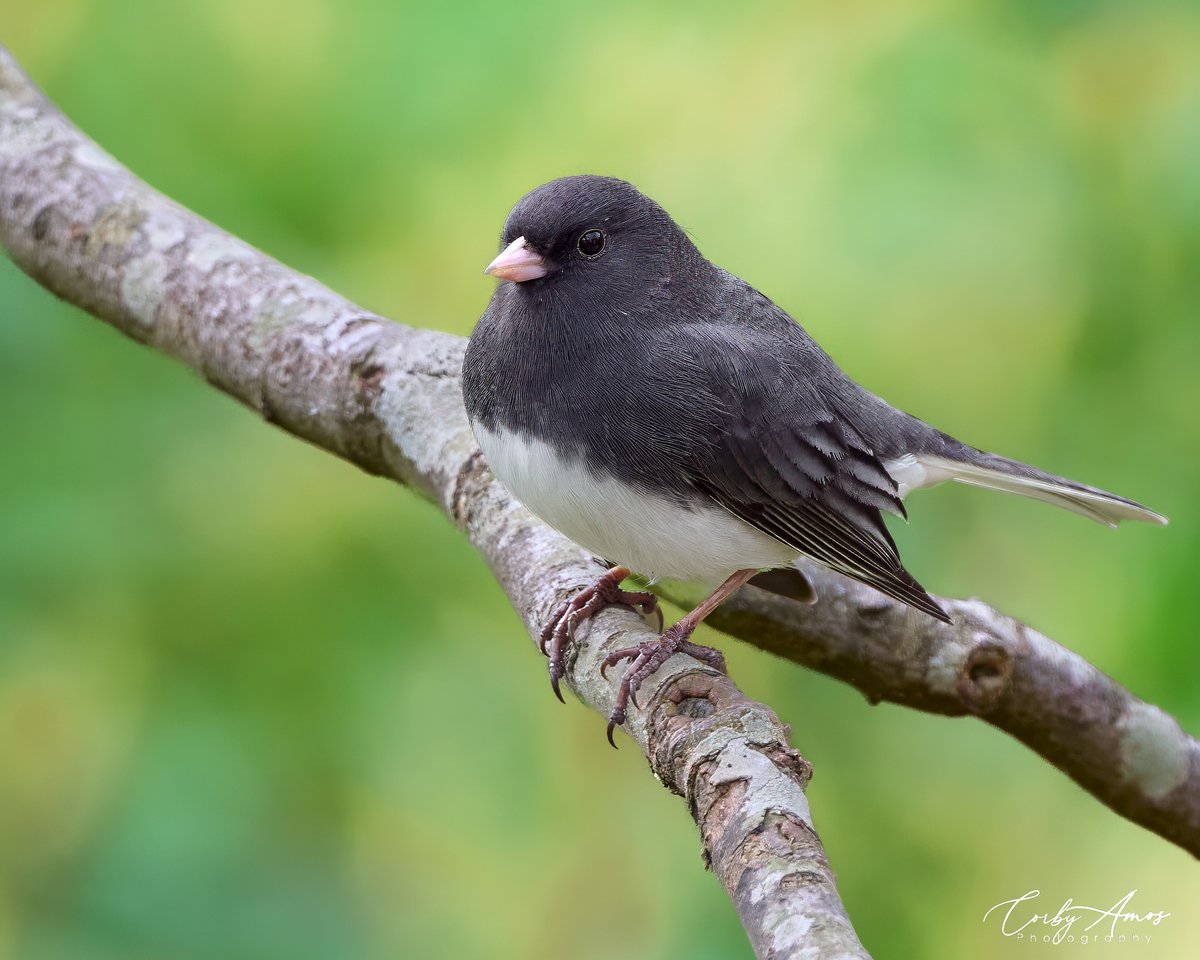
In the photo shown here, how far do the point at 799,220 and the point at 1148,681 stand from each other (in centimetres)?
112

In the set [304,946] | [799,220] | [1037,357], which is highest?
[799,220]

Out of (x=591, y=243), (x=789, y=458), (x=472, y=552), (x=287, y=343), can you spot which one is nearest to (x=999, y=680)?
(x=789, y=458)

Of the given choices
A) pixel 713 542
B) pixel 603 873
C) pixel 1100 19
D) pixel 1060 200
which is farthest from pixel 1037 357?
pixel 603 873

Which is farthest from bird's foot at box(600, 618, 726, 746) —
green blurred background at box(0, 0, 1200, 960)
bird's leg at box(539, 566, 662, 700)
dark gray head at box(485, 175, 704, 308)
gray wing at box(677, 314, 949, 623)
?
green blurred background at box(0, 0, 1200, 960)

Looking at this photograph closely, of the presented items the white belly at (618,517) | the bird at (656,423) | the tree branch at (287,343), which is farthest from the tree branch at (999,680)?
the tree branch at (287,343)

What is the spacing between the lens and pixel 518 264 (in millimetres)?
1948

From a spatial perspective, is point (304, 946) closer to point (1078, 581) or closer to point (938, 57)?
point (1078, 581)

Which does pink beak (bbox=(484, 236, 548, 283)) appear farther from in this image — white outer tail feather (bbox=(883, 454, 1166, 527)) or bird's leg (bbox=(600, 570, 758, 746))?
white outer tail feather (bbox=(883, 454, 1166, 527))

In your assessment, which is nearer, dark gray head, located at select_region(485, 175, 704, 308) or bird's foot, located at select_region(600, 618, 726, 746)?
bird's foot, located at select_region(600, 618, 726, 746)

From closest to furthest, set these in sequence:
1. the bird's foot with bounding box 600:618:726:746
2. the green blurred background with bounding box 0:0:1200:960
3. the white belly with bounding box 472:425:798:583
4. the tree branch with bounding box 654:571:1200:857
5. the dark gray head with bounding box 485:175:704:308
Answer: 1. the bird's foot with bounding box 600:618:726:746
2. the white belly with bounding box 472:425:798:583
3. the dark gray head with bounding box 485:175:704:308
4. the tree branch with bounding box 654:571:1200:857
5. the green blurred background with bounding box 0:0:1200:960

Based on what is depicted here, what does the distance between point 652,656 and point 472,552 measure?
0.98 metres

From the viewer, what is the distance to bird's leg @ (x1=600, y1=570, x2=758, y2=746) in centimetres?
174

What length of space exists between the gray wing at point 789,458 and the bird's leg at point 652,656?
0.19m

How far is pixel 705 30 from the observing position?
2.95 meters
